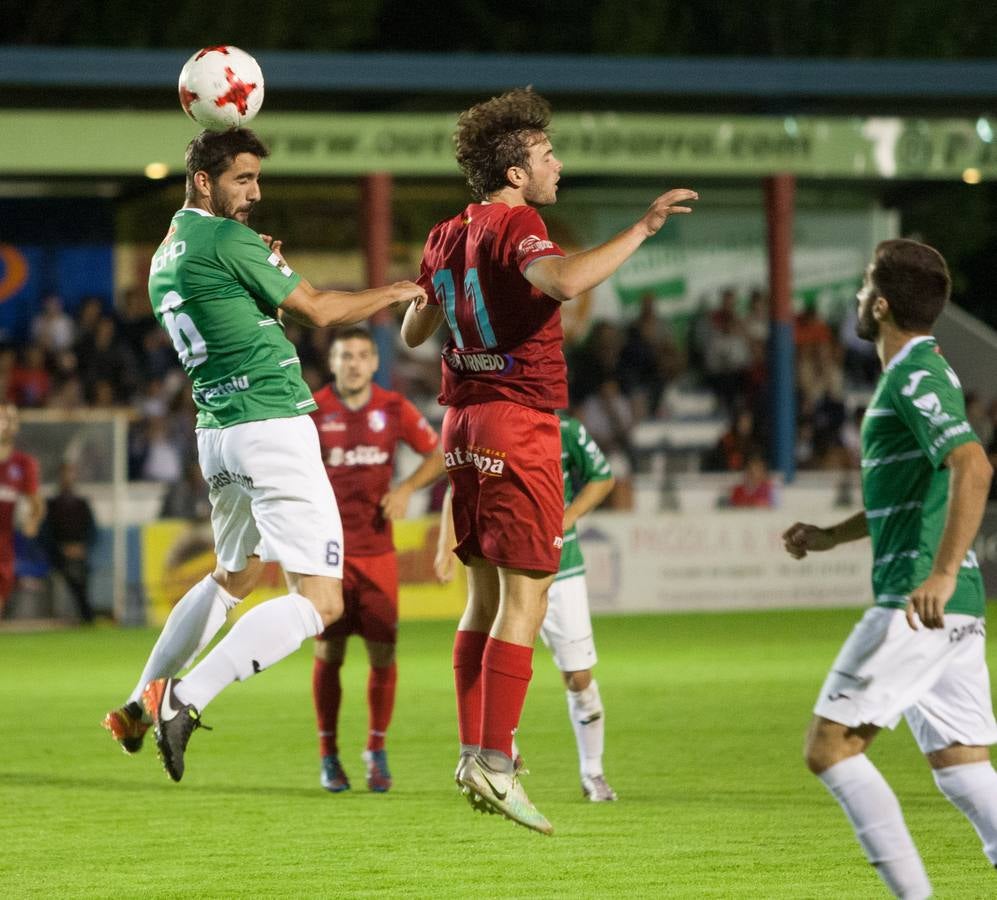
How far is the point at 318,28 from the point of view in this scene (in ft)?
101

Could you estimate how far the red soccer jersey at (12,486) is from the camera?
666 inches

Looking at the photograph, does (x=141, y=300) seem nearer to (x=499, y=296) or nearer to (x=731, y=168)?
(x=731, y=168)

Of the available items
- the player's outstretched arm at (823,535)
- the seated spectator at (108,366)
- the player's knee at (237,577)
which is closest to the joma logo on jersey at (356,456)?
the player's knee at (237,577)

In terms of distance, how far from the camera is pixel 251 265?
20.5 feet

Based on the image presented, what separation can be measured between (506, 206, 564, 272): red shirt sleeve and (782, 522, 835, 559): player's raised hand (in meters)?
1.13

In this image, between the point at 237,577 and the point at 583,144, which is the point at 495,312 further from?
the point at 583,144

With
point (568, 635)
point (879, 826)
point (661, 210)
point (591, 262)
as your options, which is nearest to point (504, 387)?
point (591, 262)

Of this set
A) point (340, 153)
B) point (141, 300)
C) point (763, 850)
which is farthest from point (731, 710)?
point (141, 300)

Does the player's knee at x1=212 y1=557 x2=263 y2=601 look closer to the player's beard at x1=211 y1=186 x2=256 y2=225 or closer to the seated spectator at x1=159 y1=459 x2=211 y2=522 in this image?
the player's beard at x1=211 y1=186 x2=256 y2=225

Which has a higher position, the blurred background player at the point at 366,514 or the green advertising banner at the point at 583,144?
the green advertising banner at the point at 583,144

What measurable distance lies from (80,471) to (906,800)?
11.8 meters

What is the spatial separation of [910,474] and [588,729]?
3.33m

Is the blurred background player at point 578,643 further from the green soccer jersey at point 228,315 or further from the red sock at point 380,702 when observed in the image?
the green soccer jersey at point 228,315

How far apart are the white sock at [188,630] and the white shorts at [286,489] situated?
12.8 inches
